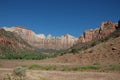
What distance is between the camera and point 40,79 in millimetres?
23906

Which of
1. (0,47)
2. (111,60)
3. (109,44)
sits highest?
(0,47)

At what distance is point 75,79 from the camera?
85.3ft

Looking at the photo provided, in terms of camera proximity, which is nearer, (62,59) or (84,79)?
(84,79)

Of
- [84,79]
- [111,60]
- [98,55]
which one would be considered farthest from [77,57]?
[84,79]

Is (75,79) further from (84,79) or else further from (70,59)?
(70,59)

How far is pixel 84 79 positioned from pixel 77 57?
5180 centimetres

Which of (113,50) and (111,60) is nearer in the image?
(111,60)

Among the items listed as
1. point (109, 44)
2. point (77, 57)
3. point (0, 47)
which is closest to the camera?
point (109, 44)

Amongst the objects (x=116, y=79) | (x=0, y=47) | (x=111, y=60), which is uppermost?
(x=0, y=47)

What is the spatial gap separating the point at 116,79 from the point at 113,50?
140 ft

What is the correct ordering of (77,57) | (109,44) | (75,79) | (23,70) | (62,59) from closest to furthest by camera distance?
(23,70) < (75,79) < (109,44) < (77,57) < (62,59)

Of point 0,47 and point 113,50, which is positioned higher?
point 0,47

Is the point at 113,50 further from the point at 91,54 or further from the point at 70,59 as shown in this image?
the point at 70,59

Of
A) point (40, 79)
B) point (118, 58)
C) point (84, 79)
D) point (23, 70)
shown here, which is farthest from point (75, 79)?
point (118, 58)
